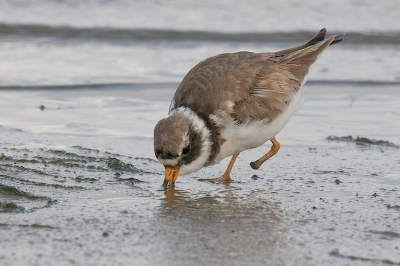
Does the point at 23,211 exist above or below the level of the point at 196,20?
below

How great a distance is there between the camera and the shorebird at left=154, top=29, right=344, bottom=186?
4402 mm

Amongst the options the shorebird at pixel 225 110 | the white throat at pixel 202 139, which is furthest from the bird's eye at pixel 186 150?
the white throat at pixel 202 139

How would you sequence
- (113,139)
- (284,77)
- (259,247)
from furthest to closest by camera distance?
(113,139) < (284,77) < (259,247)

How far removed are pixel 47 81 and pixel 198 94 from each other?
3517 millimetres

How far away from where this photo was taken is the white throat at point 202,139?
4.50m

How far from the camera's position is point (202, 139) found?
14.8 ft

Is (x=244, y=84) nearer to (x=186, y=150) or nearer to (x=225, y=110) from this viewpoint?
(x=225, y=110)

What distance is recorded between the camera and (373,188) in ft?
14.9

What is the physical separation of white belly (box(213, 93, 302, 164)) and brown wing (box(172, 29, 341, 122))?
0.05m

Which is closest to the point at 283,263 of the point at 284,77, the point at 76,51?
the point at 284,77

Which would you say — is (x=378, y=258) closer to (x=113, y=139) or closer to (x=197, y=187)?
(x=197, y=187)

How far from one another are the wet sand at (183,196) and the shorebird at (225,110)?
0.22m

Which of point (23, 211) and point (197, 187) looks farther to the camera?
point (197, 187)

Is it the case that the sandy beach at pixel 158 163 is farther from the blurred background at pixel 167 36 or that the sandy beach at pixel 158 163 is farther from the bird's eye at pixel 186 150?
the bird's eye at pixel 186 150
